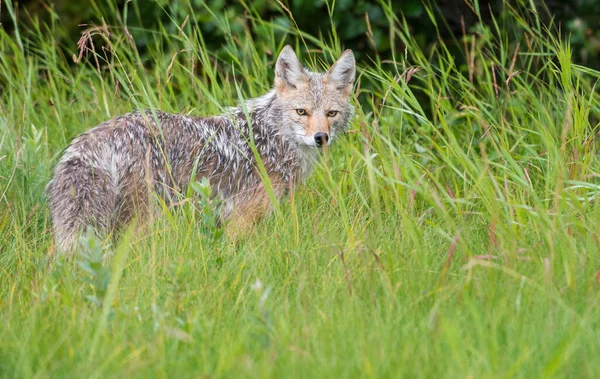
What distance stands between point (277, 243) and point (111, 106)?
9.27ft

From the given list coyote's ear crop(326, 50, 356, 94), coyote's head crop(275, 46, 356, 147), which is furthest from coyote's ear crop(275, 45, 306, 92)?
coyote's ear crop(326, 50, 356, 94)

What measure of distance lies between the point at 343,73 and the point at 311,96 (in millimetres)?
304

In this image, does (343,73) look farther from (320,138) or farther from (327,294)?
(327,294)

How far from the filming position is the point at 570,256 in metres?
3.49

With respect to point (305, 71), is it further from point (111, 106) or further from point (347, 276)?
point (347, 276)

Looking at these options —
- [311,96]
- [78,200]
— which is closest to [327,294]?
[78,200]

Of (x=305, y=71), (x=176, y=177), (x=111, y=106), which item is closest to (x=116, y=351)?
(x=176, y=177)

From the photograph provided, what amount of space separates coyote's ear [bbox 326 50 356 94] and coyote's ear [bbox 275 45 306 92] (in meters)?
0.20

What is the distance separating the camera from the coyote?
455cm

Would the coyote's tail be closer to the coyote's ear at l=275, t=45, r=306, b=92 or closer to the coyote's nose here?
the coyote's nose

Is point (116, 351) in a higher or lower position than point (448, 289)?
higher

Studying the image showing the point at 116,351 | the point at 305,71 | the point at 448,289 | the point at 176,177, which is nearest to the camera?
the point at 116,351

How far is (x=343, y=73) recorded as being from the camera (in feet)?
18.4

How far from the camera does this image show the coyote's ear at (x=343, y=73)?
5.49 m
